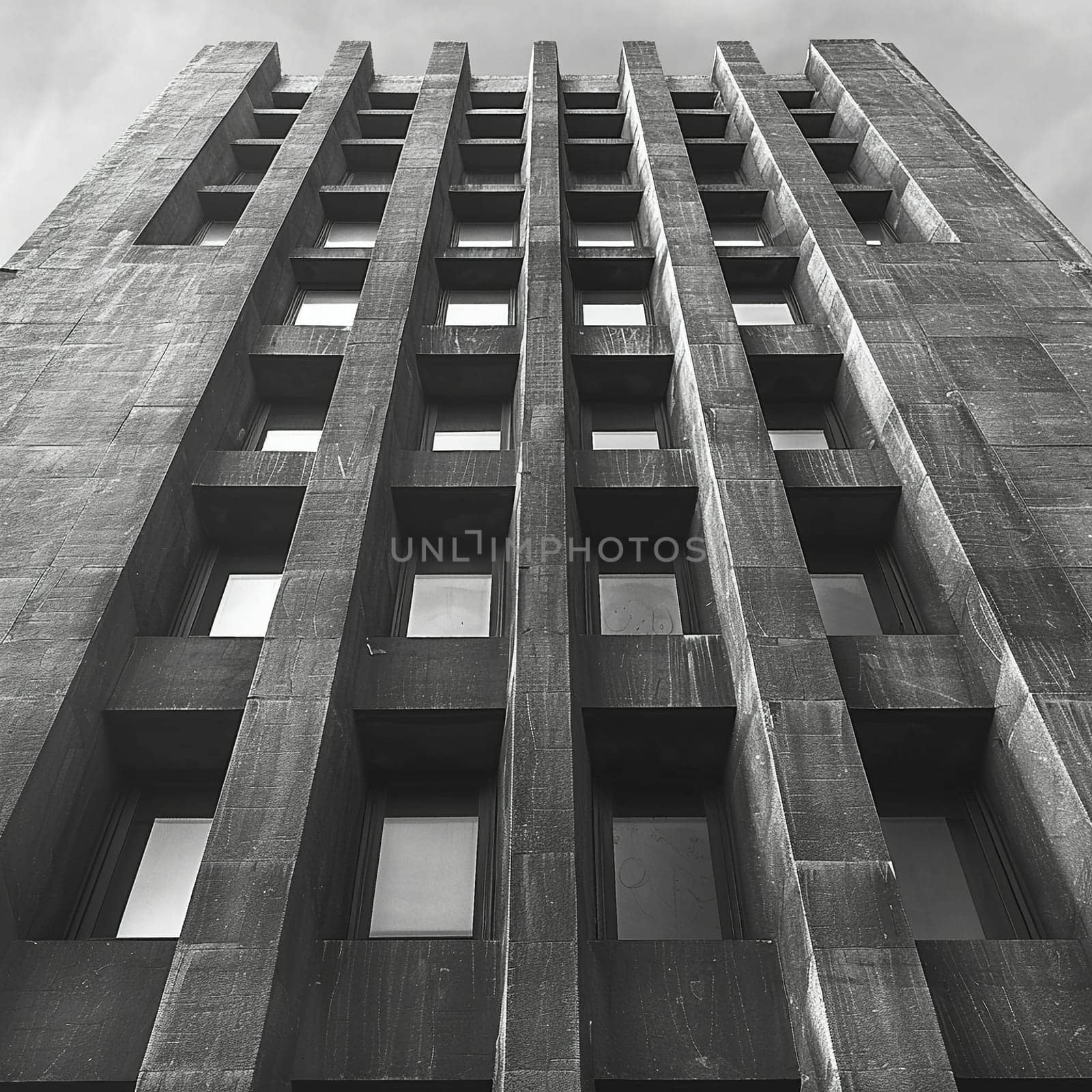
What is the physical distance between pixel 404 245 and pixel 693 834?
45.6 ft

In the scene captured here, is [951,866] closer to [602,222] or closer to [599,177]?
[602,222]

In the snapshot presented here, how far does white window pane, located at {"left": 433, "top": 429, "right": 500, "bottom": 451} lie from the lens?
18.0m

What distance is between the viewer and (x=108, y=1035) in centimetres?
933

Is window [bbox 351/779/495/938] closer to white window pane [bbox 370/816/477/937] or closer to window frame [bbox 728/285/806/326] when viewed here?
white window pane [bbox 370/816/477/937]

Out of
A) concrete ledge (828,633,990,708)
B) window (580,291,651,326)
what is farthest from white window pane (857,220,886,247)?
concrete ledge (828,633,990,708)

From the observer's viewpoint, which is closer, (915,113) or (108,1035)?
(108,1035)

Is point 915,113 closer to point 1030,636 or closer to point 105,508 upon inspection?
point 1030,636

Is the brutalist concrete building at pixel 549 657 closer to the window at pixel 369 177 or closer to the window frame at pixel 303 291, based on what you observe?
the window frame at pixel 303 291

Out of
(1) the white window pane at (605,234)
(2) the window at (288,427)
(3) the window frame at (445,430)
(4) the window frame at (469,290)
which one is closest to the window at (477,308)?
(4) the window frame at (469,290)

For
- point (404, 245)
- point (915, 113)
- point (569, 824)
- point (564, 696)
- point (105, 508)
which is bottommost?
point (569, 824)

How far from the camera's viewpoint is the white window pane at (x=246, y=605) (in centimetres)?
1430

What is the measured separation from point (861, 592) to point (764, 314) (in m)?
8.53

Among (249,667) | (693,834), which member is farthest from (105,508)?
(693,834)

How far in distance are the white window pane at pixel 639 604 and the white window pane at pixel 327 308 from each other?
9356mm
